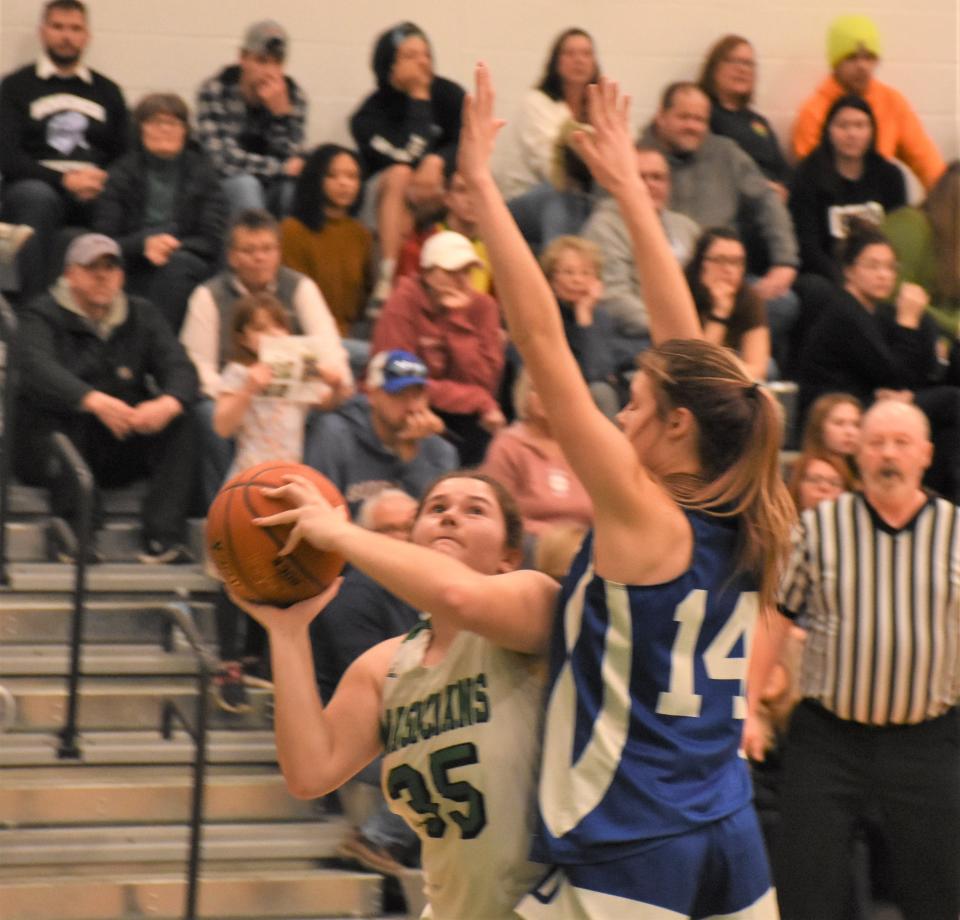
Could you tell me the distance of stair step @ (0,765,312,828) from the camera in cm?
614

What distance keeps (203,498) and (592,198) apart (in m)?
2.53

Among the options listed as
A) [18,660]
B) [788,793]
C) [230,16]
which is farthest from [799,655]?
Answer: [230,16]

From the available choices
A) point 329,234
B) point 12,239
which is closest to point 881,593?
point 329,234

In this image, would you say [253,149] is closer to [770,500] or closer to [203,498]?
[203,498]

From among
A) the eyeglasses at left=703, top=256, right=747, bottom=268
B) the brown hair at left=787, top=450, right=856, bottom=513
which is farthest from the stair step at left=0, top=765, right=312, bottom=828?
the eyeglasses at left=703, top=256, right=747, bottom=268

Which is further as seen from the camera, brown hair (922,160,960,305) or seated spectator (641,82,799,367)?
brown hair (922,160,960,305)

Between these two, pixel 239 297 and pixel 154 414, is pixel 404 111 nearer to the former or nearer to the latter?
pixel 239 297

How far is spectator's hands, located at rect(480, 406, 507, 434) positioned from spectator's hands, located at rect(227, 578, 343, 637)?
4158 millimetres

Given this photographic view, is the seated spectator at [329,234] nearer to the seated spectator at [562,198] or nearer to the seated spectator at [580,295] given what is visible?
the seated spectator at [562,198]

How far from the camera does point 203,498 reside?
7234 mm

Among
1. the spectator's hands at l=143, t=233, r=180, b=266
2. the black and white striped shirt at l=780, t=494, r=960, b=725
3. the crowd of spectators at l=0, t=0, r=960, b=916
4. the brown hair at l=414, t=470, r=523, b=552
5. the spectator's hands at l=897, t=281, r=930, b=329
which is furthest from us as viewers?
the spectator's hands at l=897, t=281, r=930, b=329

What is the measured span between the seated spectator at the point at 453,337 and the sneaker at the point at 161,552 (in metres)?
1.15

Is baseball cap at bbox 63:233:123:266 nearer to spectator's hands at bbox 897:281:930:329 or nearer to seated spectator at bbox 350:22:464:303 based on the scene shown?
seated spectator at bbox 350:22:464:303

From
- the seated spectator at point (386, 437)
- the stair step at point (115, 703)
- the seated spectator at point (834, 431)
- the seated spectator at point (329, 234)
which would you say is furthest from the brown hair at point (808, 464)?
the seated spectator at point (329, 234)
